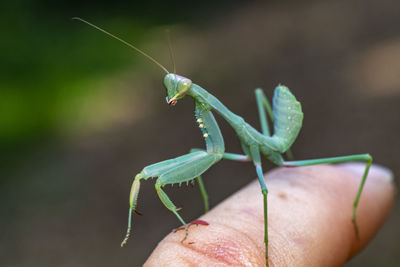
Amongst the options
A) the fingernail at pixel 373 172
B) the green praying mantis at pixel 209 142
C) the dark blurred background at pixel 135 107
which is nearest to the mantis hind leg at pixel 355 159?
the green praying mantis at pixel 209 142

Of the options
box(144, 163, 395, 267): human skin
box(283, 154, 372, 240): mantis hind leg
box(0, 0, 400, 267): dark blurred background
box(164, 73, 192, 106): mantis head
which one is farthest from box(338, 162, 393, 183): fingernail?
box(0, 0, 400, 267): dark blurred background

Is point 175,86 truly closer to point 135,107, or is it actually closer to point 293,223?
point 293,223

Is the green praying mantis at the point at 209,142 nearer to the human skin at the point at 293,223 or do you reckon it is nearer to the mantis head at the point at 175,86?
the mantis head at the point at 175,86

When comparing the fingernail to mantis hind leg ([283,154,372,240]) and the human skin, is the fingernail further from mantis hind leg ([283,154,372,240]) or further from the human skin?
mantis hind leg ([283,154,372,240])

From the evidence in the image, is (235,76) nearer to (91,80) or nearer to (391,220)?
(91,80)

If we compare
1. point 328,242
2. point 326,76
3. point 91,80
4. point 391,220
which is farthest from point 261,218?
point 91,80
